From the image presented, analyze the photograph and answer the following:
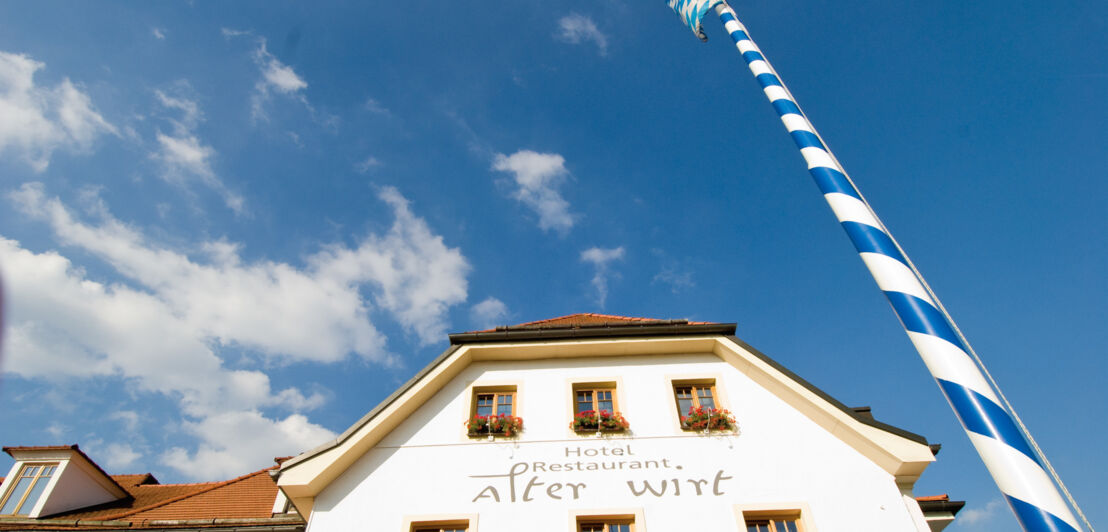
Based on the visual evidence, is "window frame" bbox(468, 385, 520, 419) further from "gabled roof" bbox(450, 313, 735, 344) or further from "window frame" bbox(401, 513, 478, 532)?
"window frame" bbox(401, 513, 478, 532)

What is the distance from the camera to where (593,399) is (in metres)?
11.7

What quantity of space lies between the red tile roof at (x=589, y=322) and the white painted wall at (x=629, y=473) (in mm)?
1489

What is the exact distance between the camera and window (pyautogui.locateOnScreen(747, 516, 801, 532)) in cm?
913

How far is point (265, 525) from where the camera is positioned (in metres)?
11.0

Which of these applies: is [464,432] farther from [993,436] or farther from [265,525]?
[993,436]

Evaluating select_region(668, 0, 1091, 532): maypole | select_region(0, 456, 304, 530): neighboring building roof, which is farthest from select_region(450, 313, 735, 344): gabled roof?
select_region(668, 0, 1091, 532): maypole

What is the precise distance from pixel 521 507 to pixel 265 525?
18.5ft

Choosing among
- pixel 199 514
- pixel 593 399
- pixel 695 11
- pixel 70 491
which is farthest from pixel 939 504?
pixel 70 491

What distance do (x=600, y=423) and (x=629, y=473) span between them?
3.71 ft

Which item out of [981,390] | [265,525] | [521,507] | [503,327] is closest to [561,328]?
[503,327]

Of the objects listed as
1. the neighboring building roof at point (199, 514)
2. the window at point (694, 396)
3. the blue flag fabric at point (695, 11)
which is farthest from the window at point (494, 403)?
the blue flag fabric at point (695, 11)

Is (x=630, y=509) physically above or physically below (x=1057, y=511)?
above

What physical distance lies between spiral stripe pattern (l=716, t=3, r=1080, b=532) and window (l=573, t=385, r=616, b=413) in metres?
6.71

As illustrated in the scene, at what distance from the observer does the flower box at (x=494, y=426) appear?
35.1ft
